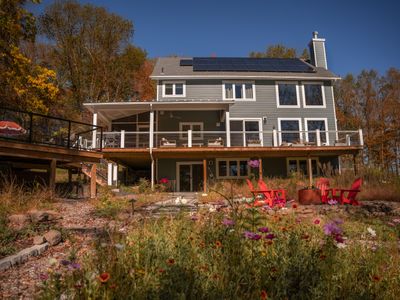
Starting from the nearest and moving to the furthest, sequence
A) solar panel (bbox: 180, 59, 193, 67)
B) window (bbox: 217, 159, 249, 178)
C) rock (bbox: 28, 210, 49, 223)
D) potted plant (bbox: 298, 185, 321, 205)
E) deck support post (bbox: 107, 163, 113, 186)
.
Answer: rock (bbox: 28, 210, 49, 223), potted plant (bbox: 298, 185, 321, 205), deck support post (bbox: 107, 163, 113, 186), window (bbox: 217, 159, 249, 178), solar panel (bbox: 180, 59, 193, 67)

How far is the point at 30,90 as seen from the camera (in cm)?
2064

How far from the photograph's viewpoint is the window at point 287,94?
2111 centimetres

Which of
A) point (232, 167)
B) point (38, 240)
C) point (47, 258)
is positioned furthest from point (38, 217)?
point (232, 167)

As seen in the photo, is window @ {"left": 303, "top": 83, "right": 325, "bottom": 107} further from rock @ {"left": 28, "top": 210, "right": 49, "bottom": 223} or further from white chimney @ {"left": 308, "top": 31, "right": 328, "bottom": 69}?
rock @ {"left": 28, "top": 210, "right": 49, "bottom": 223}

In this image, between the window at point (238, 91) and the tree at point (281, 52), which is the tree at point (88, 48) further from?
the tree at point (281, 52)

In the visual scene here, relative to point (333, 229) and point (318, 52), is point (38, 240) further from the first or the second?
point (318, 52)

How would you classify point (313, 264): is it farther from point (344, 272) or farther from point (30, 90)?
point (30, 90)

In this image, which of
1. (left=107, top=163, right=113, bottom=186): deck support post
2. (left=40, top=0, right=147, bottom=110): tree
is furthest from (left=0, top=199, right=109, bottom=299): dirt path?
(left=40, top=0, right=147, bottom=110): tree

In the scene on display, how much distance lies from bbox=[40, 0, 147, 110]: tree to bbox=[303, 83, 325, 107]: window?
1999cm

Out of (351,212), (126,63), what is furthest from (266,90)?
(126,63)

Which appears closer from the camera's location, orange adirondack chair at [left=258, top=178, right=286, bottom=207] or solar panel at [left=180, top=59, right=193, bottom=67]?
orange adirondack chair at [left=258, top=178, right=286, bottom=207]

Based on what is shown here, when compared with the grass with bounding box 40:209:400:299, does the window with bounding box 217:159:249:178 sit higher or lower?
higher

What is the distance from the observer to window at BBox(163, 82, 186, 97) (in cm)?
2089

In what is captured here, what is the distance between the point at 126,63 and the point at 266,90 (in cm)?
1898
